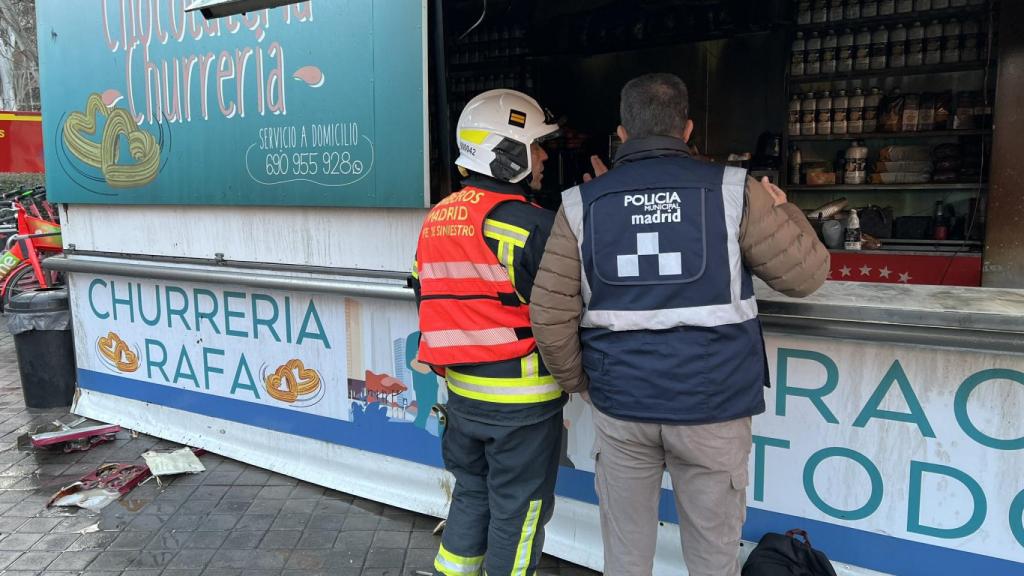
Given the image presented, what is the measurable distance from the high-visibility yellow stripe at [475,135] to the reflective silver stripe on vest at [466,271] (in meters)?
0.42

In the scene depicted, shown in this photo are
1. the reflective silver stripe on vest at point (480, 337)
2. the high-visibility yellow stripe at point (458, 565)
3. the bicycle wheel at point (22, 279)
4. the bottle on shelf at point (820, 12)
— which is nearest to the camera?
the reflective silver stripe on vest at point (480, 337)

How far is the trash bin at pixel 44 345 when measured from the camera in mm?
5023

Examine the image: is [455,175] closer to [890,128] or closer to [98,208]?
[98,208]

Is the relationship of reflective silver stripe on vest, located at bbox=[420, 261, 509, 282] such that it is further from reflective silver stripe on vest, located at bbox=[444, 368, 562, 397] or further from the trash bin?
the trash bin

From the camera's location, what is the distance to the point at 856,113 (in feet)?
18.7

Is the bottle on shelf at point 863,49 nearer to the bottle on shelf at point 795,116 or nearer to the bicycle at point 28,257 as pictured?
the bottle on shelf at point 795,116

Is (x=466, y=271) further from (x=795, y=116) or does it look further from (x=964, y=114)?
(x=964, y=114)

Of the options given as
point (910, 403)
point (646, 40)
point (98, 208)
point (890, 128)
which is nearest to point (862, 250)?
point (890, 128)

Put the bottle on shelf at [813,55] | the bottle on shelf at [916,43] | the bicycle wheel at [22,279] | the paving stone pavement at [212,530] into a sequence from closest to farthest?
the paving stone pavement at [212,530]
the bottle on shelf at [916,43]
the bottle on shelf at [813,55]
the bicycle wheel at [22,279]

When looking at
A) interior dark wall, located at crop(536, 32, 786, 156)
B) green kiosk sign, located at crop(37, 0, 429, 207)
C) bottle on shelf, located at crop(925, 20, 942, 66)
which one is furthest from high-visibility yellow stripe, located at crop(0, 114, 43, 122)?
bottle on shelf, located at crop(925, 20, 942, 66)

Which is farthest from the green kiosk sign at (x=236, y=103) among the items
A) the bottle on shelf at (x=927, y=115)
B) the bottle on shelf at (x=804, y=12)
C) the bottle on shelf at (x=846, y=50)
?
the bottle on shelf at (x=927, y=115)

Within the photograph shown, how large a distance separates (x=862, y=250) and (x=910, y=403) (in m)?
3.27

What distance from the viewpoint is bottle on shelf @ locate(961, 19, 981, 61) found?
5.23 meters

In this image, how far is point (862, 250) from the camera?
5434mm
